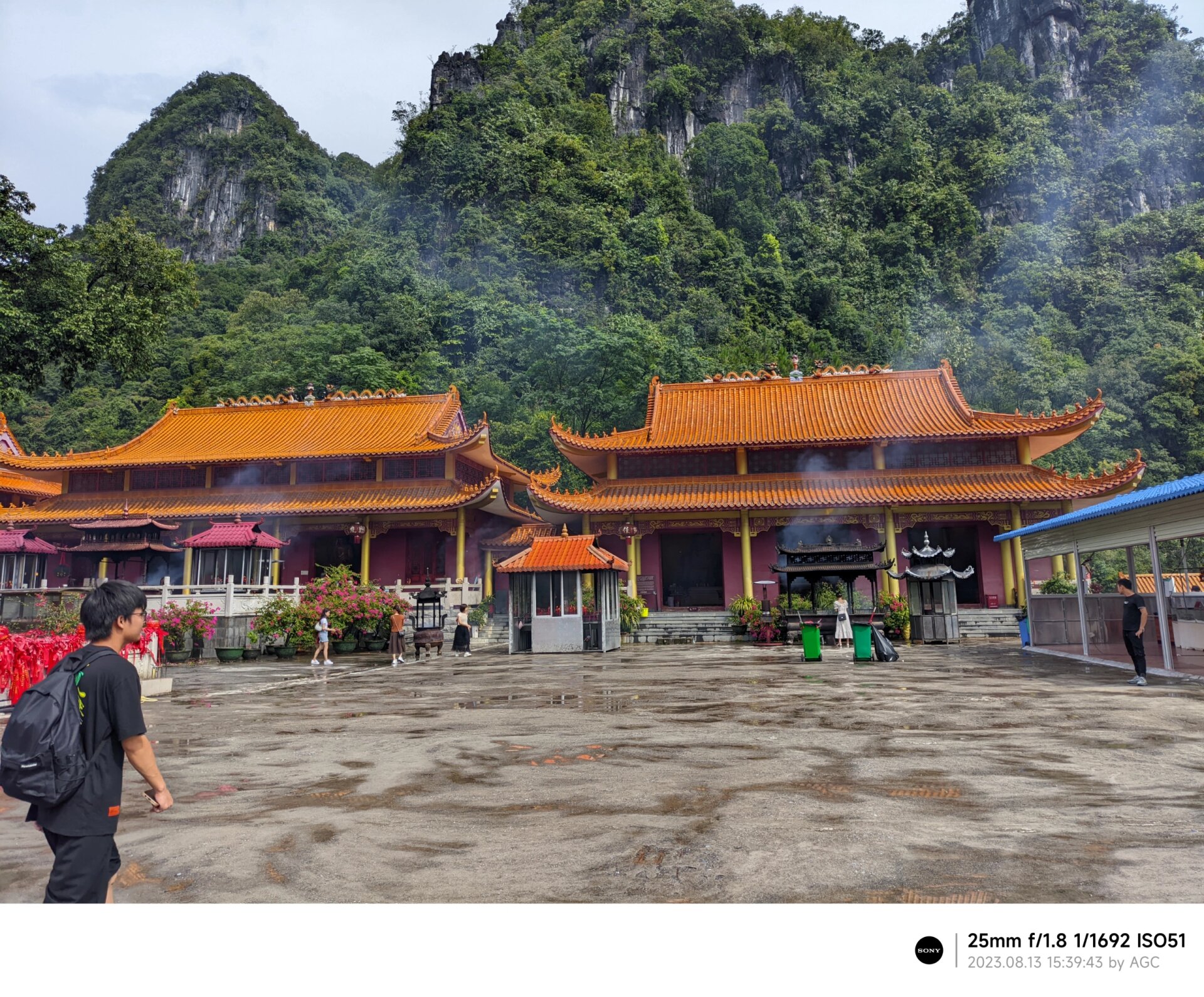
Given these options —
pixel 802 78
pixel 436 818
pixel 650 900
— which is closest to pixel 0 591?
pixel 436 818

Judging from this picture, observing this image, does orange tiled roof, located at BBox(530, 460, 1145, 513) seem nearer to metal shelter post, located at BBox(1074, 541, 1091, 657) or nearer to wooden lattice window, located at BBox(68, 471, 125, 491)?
metal shelter post, located at BBox(1074, 541, 1091, 657)

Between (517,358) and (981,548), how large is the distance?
29.4m

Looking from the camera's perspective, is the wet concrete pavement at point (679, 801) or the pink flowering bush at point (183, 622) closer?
the wet concrete pavement at point (679, 801)

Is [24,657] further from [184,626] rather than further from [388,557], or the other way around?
[388,557]

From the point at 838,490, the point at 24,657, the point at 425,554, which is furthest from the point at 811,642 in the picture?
the point at 425,554

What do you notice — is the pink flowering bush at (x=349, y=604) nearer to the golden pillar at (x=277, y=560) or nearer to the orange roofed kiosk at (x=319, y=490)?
the orange roofed kiosk at (x=319, y=490)

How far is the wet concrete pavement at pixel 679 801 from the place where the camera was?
3.95 metres

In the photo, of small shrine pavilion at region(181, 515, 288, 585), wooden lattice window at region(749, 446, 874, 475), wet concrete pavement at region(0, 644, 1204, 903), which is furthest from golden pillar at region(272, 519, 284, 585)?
wet concrete pavement at region(0, 644, 1204, 903)

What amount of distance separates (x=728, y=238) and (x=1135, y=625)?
5877cm

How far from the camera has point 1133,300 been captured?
175 ft

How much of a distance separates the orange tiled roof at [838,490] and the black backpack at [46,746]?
22.4 metres

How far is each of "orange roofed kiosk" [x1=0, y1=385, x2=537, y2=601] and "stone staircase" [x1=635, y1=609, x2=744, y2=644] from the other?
557 centimetres

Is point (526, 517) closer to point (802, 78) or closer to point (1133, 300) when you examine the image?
point (1133, 300)

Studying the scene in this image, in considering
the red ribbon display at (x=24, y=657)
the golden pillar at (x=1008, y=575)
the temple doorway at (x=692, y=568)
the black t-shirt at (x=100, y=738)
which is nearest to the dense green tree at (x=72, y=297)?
the red ribbon display at (x=24, y=657)
